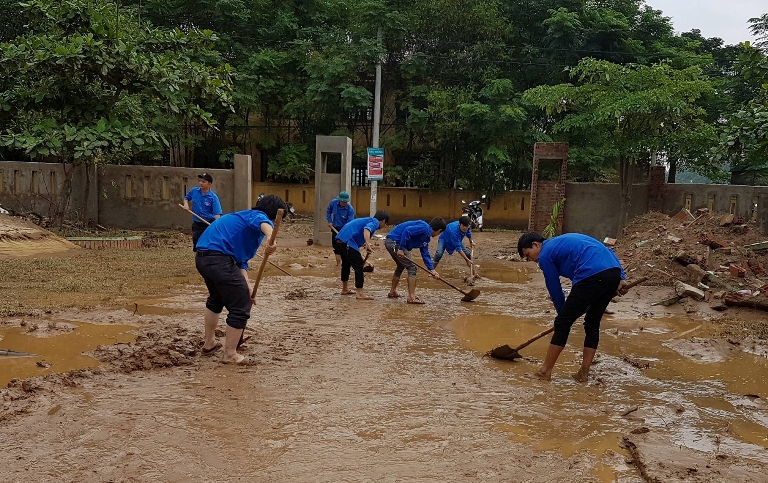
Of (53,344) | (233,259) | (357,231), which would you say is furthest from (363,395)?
(357,231)

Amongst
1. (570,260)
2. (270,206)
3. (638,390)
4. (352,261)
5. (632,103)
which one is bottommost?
(638,390)

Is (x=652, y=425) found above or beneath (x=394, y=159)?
beneath

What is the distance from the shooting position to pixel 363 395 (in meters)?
5.21

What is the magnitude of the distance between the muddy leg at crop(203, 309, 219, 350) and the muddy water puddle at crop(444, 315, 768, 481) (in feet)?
8.70

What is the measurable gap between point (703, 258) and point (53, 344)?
31.6 feet

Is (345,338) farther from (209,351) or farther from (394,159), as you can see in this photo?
(394,159)

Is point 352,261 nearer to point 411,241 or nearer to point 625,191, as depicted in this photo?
point 411,241

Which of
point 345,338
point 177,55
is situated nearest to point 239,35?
point 177,55

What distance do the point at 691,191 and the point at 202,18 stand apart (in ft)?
55.9

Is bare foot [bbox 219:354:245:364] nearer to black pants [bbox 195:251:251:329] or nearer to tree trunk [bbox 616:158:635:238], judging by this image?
black pants [bbox 195:251:251:329]

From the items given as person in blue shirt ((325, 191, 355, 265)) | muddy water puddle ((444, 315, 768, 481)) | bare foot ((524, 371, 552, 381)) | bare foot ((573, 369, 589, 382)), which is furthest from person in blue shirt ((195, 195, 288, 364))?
person in blue shirt ((325, 191, 355, 265))

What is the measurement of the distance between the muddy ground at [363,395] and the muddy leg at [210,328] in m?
0.14

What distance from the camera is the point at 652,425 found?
4.78m

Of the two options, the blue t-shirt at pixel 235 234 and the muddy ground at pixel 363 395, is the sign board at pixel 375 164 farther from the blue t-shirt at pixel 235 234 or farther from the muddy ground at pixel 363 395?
the blue t-shirt at pixel 235 234
